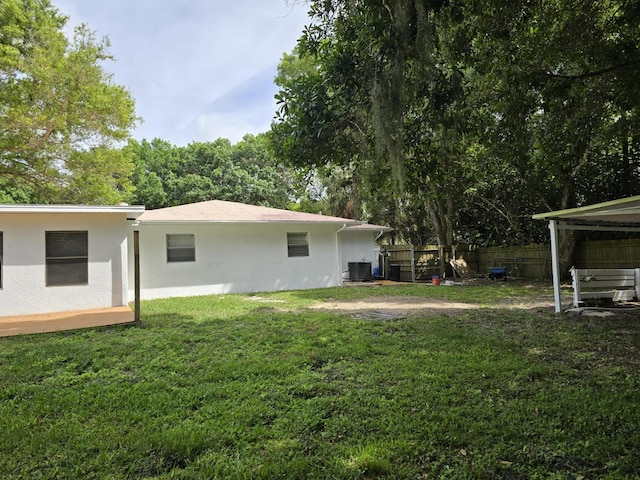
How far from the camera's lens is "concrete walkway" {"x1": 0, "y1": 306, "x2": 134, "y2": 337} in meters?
6.35

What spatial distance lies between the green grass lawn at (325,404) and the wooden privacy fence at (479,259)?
870cm

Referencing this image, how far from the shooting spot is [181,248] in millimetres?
11023

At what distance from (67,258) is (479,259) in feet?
49.2

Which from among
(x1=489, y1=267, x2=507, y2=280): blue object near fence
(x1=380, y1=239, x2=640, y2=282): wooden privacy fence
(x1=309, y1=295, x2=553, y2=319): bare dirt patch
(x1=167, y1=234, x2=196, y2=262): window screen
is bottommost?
(x1=309, y1=295, x2=553, y2=319): bare dirt patch

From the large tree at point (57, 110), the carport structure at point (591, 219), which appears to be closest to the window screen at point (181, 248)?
the large tree at point (57, 110)

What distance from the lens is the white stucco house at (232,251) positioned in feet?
34.7

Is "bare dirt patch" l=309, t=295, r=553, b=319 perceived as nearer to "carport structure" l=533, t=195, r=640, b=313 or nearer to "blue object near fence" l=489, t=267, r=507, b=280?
"carport structure" l=533, t=195, r=640, b=313

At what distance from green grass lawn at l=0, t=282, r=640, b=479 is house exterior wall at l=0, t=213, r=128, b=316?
2.78 metres

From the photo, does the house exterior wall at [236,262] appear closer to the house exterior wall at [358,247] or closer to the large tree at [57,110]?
the house exterior wall at [358,247]

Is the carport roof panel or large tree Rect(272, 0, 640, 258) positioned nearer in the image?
large tree Rect(272, 0, 640, 258)

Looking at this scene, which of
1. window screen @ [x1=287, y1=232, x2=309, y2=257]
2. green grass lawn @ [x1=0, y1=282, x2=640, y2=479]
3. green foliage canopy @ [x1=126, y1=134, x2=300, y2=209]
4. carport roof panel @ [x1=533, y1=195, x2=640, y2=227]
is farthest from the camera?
green foliage canopy @ [x1=126, y1=134, x2=300, y2=209]

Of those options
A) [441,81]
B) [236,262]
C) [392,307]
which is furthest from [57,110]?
[441,81]

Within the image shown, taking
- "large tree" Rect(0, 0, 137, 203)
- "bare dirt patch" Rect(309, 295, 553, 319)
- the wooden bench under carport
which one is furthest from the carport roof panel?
"large tree" Rect(0, 0, 137, 203)

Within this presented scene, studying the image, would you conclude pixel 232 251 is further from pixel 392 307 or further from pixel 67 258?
pixel 392 307
